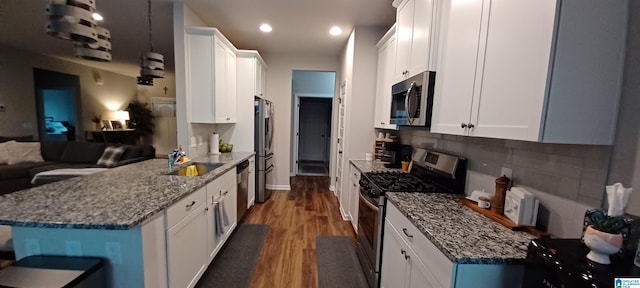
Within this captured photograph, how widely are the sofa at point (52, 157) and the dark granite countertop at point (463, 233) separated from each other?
493 centimetres

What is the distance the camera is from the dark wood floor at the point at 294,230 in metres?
2.16

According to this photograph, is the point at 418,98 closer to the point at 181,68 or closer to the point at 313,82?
the point at 181,68

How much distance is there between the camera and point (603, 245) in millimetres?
748

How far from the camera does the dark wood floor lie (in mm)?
2162

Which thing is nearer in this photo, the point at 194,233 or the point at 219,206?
the point at 194,233

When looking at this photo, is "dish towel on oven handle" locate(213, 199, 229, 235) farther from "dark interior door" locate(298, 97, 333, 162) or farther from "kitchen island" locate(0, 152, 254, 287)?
"dark interior door" locate(298, 97, 333, 162)

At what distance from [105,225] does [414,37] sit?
2.33 meters

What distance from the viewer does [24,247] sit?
123 centimetres

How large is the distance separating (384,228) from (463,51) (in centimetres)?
129

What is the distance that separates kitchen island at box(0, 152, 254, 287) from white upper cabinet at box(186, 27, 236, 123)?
4.73ft

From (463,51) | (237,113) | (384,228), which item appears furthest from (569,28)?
(237,113)

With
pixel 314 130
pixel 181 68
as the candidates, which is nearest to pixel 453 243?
pixel 181 68

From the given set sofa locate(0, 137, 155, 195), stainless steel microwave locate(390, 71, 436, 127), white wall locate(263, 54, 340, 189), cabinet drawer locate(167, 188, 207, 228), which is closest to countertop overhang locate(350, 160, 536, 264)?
stainless steel microwave locate(390, 71, 436, 127)

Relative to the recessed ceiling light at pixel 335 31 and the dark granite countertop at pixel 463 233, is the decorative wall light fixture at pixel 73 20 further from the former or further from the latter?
the recessed ceiling light at pixel 335 31
